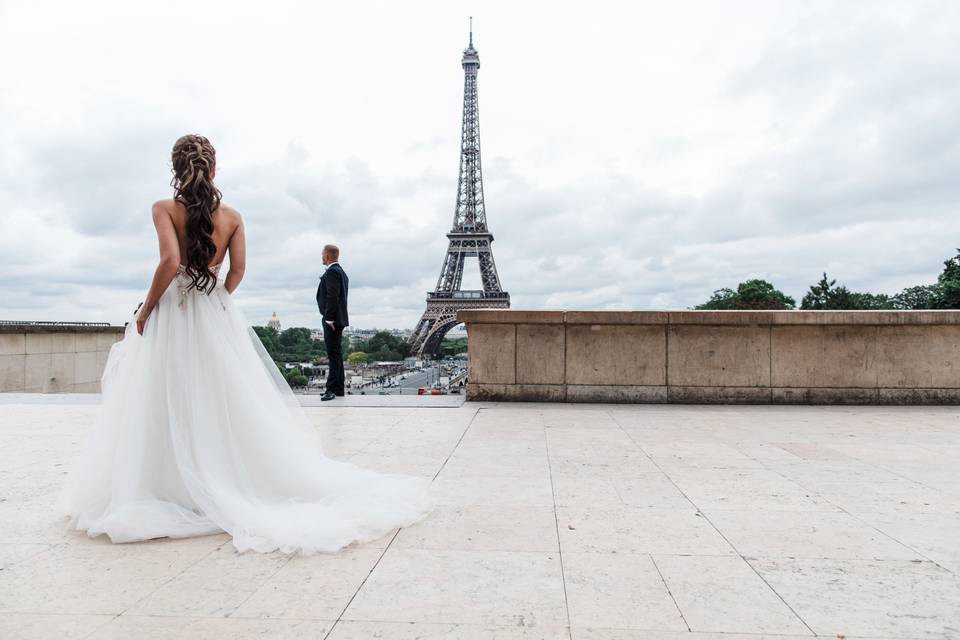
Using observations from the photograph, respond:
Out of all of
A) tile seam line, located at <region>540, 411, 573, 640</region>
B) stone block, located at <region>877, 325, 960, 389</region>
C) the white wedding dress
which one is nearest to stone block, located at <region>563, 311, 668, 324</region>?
stone block, located at <region>877, 325, 960, 389</region>

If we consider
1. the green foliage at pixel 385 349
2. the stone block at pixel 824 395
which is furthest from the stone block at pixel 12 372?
the green foliage at pixel 385 349

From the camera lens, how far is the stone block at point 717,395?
7949 mm

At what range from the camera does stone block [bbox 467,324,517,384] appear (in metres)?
8.16

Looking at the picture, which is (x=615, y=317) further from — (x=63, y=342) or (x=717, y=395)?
(x=63, y=342)

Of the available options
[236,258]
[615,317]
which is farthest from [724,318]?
[236,258]

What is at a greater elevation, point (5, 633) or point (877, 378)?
point (877, 378)

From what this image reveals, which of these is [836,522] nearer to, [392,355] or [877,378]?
[877,378]

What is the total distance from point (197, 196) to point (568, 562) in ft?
8.83

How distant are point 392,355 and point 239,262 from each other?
6481cm

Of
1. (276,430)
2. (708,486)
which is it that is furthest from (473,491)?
(708,486)

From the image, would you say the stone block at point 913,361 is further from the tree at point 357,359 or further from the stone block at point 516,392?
the tree at point 357,359

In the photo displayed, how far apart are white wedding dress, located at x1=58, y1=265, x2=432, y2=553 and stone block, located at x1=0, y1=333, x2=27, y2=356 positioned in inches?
373

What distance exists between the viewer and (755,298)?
63.0 m

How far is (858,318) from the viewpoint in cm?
784
